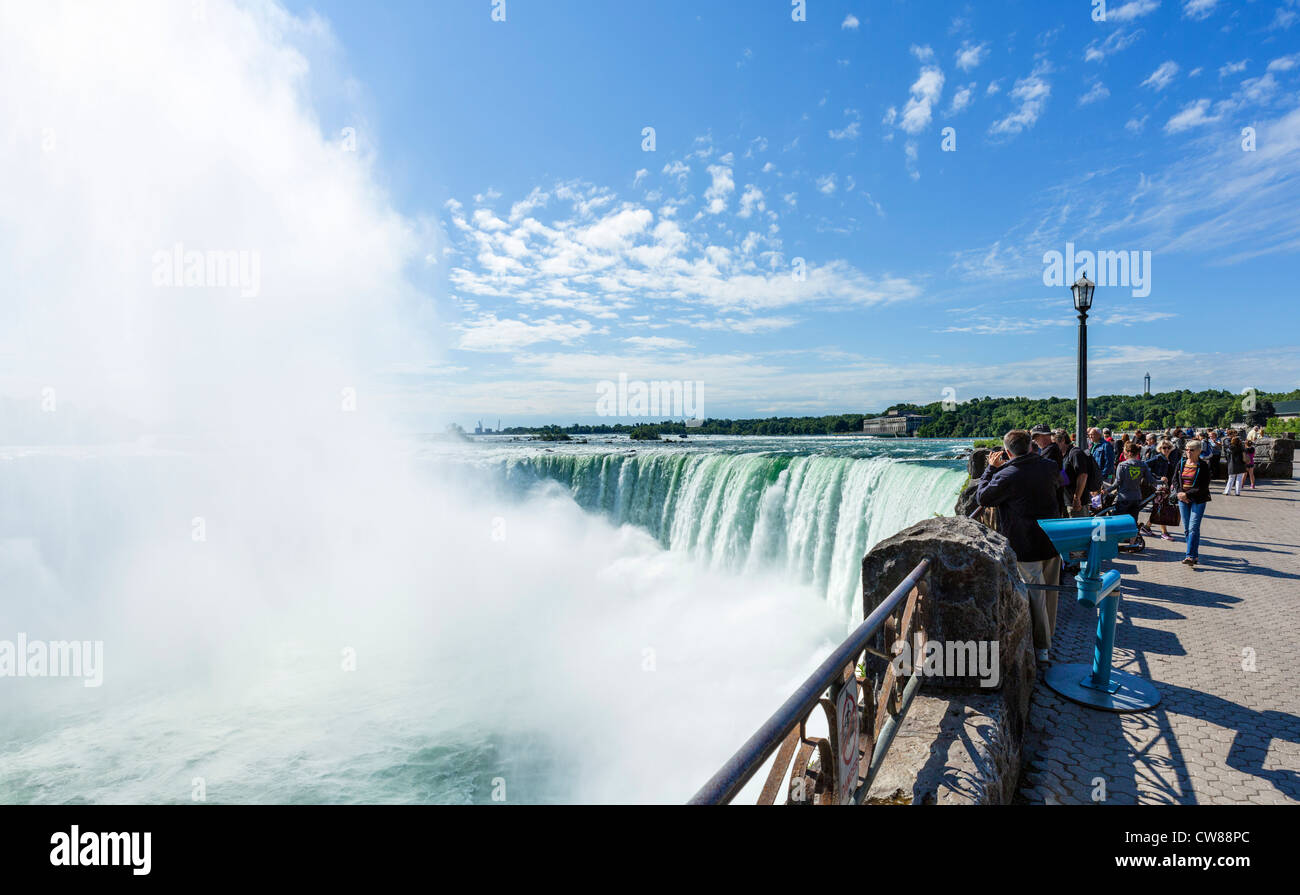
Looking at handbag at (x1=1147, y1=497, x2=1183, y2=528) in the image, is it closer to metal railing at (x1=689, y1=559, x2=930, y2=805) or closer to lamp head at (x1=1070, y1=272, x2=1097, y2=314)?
lamp head at (x1=1070, y1=272, x2=1097, y2=314)

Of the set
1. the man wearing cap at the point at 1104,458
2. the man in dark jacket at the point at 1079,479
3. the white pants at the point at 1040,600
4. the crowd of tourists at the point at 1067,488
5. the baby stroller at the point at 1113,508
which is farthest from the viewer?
the man wearing cap at the point at 1104,458

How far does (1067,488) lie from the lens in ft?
26.5

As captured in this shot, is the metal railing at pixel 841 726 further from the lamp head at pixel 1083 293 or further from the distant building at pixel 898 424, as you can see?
the distant building at pixel 898 424

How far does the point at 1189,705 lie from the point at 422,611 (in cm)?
2037

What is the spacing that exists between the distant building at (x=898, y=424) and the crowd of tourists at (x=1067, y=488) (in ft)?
160

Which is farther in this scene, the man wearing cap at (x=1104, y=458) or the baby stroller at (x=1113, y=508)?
the man wearing cap at (x=1104, y=458)

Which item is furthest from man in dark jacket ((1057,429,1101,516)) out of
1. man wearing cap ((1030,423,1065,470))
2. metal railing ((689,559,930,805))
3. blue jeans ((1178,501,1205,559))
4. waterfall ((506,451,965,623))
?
metal railing ((689,559,930,805))

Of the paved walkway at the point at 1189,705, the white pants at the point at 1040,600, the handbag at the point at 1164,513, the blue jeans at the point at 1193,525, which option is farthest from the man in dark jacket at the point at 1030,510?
the handbag at the point at 1164,513

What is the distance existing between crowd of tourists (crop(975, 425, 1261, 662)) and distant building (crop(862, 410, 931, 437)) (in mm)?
48832

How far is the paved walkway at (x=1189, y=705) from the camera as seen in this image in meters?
3.19

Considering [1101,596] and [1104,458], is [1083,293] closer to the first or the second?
[1104,458]

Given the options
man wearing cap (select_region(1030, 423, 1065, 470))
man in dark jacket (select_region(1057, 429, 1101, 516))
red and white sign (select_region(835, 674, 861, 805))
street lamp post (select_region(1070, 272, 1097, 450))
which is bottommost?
red and white sign (select_region(835, 674, 861, 805))

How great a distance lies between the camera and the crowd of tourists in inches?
193
